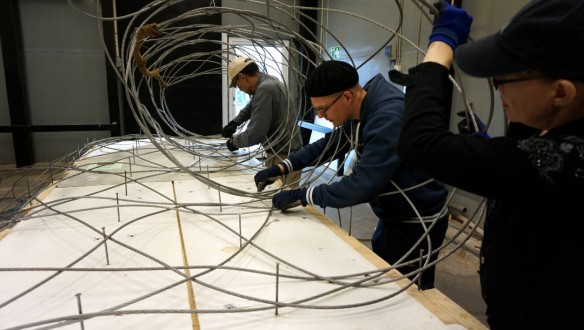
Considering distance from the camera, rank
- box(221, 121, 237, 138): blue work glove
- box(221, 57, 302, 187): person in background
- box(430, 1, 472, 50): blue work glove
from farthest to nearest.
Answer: box(221, 121, 237, 138): blue work glove → box(221, 57, 302, 187): person in background → box(430, 1, 472, 50): blue work glove

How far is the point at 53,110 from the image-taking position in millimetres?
4523

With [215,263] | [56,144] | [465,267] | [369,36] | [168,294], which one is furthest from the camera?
[56,144]

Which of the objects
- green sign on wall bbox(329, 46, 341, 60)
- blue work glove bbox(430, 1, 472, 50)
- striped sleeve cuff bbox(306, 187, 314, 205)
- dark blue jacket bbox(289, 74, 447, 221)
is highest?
green sign on wall bbox(329, 46, 341, 60)

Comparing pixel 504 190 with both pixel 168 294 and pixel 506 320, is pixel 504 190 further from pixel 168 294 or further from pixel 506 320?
pixel 168 294

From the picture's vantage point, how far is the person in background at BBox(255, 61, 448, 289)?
1.08 metres

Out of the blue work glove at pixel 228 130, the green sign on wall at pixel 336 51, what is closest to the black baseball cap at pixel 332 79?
the blue work glove at pixel 228 130

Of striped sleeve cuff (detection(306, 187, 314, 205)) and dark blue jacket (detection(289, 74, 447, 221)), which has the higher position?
dark blue jacket (detection(289, 74, 447, 221))

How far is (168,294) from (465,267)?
84.1 inches

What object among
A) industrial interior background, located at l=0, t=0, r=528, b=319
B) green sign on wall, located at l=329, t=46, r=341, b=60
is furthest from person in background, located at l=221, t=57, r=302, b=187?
green sign on wall, located at l=329, t=46, r=341, b=60

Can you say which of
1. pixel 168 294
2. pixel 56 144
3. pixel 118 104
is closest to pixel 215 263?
pixel 168 294

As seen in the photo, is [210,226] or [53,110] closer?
[210,226]

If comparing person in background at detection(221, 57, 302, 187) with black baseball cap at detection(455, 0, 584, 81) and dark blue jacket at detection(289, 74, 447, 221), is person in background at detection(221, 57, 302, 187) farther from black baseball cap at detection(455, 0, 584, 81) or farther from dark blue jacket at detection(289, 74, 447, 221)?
black baseball cap at detection(455, 0, 584, 81)

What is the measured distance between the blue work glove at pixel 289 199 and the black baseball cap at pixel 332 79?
0.35 metres

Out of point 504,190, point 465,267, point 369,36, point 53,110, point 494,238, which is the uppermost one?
point 369,36
